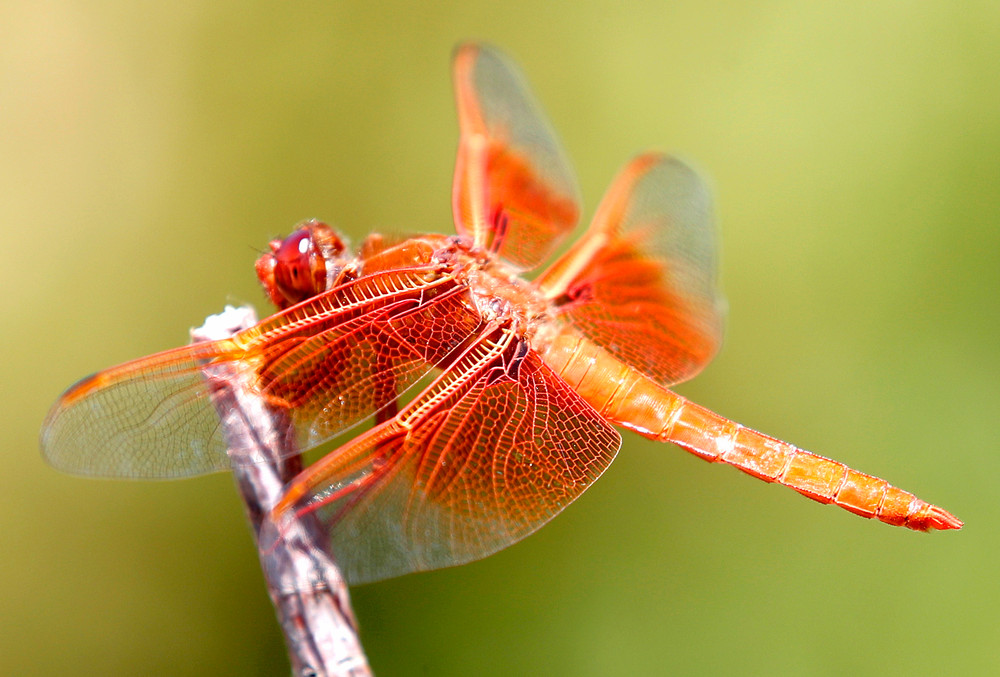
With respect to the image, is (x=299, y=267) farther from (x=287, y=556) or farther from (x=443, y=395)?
(x=287, y=556)

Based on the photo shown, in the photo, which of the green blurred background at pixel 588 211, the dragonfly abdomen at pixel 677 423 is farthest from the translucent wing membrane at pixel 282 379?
the green blurred background at pixel 588 211

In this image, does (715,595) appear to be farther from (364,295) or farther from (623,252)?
(364,295)

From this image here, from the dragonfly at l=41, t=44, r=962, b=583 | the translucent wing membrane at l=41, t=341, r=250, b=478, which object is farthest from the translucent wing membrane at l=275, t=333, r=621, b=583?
the translucent wing membrane at l=41, t=341, r=250, b=478

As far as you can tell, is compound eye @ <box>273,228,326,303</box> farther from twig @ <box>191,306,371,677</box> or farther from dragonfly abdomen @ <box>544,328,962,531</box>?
dragonfly abdomen @ <box>544,328,962,531</box>

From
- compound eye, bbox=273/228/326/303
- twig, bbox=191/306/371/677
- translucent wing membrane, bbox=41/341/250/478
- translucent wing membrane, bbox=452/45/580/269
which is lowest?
twig, bbox=191/306/371/677

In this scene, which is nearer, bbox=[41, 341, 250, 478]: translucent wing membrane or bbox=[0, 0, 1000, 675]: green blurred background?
bbox=[41, 341, 250, 478]: translucent wing membrane

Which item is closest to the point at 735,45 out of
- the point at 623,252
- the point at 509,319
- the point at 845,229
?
the point at 845,229

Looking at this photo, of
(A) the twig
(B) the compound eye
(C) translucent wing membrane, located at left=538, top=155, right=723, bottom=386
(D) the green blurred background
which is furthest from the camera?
(D) the green blurred background
